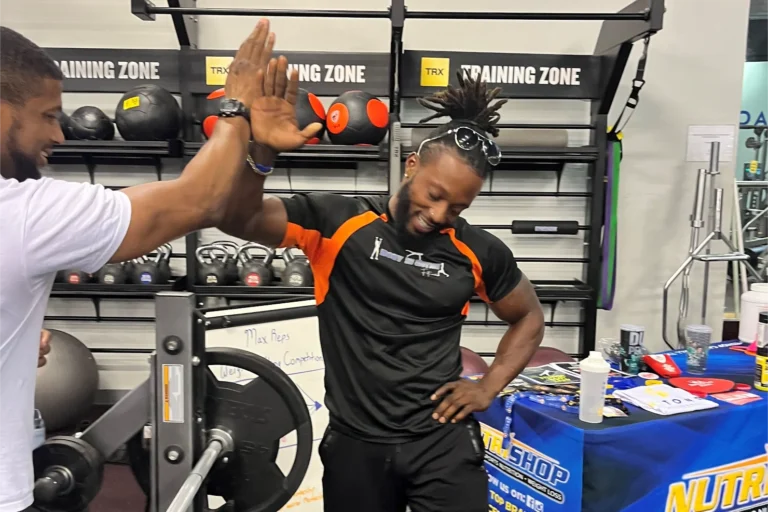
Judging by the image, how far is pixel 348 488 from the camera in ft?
4.91

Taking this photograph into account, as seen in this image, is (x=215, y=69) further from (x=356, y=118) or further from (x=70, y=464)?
(x=70, y=464)

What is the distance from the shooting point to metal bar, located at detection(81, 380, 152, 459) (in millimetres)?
1242

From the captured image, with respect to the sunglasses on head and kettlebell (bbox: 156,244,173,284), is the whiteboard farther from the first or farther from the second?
kettlebell (bbox: 156,244,173,284)

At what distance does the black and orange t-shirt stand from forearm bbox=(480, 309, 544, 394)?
25 centimetres

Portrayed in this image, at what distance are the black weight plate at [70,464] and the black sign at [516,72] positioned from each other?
2908 mm

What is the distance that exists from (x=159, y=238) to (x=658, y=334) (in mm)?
3985

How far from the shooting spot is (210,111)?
347cm

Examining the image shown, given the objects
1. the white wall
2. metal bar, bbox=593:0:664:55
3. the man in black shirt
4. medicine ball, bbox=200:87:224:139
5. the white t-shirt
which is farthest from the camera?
the white wall

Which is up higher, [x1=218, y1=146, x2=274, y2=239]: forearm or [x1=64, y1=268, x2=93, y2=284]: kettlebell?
[x1=218, y1=146, x2=274, y2=239]: forearm

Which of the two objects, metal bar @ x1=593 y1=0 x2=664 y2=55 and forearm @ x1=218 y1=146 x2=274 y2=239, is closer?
forearm @ x1=218 y1=146 x2=274 y2=239

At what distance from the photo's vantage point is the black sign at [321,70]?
3.70 meters

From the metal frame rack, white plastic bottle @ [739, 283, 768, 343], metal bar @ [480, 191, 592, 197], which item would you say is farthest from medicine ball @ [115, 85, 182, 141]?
white plastic bottle @ [739, 283, 768, 343]

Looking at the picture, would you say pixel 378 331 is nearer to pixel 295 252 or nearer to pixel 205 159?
pixel 205 159

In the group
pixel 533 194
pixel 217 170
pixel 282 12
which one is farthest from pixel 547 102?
pixel 217 170
